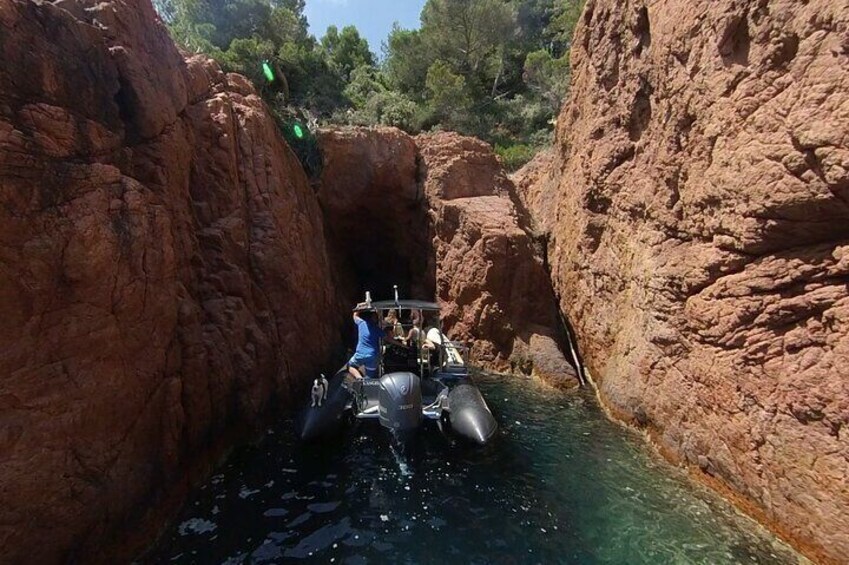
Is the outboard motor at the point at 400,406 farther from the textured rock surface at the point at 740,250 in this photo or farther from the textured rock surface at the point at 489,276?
the textured rock surface at the point at 489,276

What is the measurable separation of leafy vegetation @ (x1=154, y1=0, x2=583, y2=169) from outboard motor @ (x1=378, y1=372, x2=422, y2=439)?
18.1 metres

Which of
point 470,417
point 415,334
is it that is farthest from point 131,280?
point 415,334

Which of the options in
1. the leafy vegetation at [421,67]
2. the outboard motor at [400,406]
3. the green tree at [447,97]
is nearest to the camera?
the outboard motor at [400,406]

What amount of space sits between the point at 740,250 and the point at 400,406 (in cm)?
563

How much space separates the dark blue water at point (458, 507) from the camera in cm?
598

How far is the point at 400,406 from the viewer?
7.95 meters

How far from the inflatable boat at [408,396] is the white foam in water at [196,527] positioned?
2147mm

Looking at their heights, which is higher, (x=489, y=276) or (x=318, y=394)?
(x=489, y=276)

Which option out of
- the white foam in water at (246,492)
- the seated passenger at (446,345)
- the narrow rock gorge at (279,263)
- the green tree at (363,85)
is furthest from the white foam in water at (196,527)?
the green tree at (363,85)

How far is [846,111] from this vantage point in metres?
5.13

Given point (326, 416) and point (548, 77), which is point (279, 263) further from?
point (548, 77)

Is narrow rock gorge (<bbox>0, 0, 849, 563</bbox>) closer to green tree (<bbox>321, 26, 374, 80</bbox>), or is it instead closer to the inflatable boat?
the inflatable boat

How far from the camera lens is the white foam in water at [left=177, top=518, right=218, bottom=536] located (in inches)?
244

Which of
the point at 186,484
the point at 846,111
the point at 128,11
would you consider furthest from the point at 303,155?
the point at 846,111
